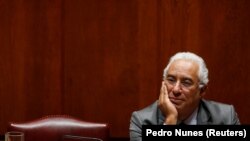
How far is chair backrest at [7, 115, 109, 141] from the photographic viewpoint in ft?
9.34

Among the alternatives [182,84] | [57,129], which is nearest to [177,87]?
[182,84]

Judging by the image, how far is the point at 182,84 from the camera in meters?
2.80

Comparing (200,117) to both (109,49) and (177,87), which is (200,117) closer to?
(177,87)

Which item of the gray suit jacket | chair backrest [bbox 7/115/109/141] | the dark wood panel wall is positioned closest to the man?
the gray suit jacket

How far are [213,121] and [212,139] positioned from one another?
2.87 ft

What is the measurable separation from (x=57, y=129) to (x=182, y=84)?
752 mm

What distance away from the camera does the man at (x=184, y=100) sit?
275 centimetres

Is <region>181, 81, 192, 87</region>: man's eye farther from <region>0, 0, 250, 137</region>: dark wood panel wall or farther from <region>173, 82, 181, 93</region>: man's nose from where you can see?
<region>0, 0, 250, 137</region>: dark wood panel wall

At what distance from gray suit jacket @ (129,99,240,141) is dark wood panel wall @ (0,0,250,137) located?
143 cm

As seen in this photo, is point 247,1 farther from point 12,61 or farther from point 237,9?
point 12,61

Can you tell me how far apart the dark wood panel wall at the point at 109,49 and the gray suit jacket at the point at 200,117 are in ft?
4.70

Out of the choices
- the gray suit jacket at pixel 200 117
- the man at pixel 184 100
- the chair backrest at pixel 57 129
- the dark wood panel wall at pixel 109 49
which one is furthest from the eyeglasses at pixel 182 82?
the dark wood panel wall at pixel 109 49

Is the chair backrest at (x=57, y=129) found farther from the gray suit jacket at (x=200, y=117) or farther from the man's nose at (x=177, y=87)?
the man's nose at (x=177, y=87)

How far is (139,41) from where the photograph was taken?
4266 mm
